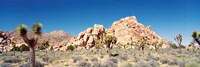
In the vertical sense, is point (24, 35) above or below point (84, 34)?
below

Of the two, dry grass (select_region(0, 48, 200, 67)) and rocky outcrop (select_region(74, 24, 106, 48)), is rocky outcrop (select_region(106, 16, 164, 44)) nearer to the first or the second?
rocky outcrop (select_region(74, 24, 106, 48))

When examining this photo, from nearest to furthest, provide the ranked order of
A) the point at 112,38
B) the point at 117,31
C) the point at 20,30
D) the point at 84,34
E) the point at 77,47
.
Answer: the point at 20,30
the point at 112,38
the point at 77,47
the point at 84,34
the point at 117,31

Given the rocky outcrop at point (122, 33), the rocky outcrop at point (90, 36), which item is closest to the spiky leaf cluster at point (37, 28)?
the rocky outcrop at point (122, 33)

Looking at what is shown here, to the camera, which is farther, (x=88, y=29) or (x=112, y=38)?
(x=88, y=29)

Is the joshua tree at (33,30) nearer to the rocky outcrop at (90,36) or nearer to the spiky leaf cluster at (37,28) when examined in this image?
the spiky leaf cluster at (37,28)

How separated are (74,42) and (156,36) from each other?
41.6 metres

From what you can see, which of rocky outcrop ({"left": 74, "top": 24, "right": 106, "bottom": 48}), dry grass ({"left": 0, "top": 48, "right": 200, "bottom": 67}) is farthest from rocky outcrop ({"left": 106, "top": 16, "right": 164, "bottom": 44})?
dry grass ({"left": 0, "top": 48, "right": 200, "bottom": 67})

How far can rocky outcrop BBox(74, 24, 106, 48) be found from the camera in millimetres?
117019

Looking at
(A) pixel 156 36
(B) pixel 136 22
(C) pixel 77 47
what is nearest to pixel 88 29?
(C) pixel 77 47

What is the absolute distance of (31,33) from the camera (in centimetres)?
2292

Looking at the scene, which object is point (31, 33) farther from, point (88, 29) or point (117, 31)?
point (117, 31)

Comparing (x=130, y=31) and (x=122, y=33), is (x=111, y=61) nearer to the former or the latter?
(x=122, y=33)

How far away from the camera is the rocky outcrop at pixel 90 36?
117 meters

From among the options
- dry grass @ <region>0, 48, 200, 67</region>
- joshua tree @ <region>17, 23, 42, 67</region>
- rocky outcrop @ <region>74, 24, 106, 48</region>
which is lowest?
dry grass @ <region>0, 48, 200, 67</region>
